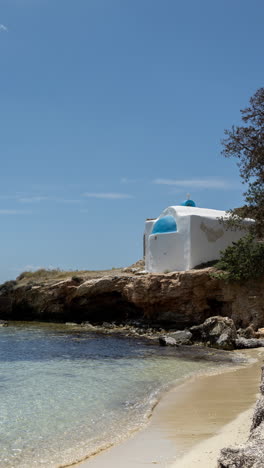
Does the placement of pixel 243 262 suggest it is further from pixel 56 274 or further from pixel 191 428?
pixel 56 274

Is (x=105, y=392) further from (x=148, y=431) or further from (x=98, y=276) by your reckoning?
(x=98, y=276)

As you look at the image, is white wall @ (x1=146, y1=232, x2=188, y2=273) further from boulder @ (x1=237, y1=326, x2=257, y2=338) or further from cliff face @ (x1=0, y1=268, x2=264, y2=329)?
boulder @ (x1=237, y1=326, x2=257, y2=338)

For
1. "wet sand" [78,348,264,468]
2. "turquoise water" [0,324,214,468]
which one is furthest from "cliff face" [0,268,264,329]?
"wet sand" [78,348,264,468]

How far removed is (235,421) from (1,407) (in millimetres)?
5073

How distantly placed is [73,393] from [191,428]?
13.1ft

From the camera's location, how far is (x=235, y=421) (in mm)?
8234

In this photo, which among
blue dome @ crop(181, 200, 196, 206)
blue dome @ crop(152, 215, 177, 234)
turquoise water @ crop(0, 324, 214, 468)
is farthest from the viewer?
blue dome @ crop(181, 200, 196, 206)

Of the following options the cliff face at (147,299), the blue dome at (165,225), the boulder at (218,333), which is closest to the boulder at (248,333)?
the cliff face at (147,299)

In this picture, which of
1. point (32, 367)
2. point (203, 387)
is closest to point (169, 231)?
point (32, 367)

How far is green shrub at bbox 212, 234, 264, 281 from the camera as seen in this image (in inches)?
914

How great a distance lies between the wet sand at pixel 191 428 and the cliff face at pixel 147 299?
1140cm

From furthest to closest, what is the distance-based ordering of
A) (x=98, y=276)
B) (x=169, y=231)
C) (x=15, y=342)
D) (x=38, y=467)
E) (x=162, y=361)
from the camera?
(x=98, y=276) → (x=169, y=231) → (x=15, y=342) → (x=162, y=361) → (x=38, y=467)

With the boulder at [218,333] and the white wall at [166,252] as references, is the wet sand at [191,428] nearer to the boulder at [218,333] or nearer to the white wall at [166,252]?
the boulder at [218,333]

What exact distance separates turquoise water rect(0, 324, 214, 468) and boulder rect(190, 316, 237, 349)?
90.4 inches
